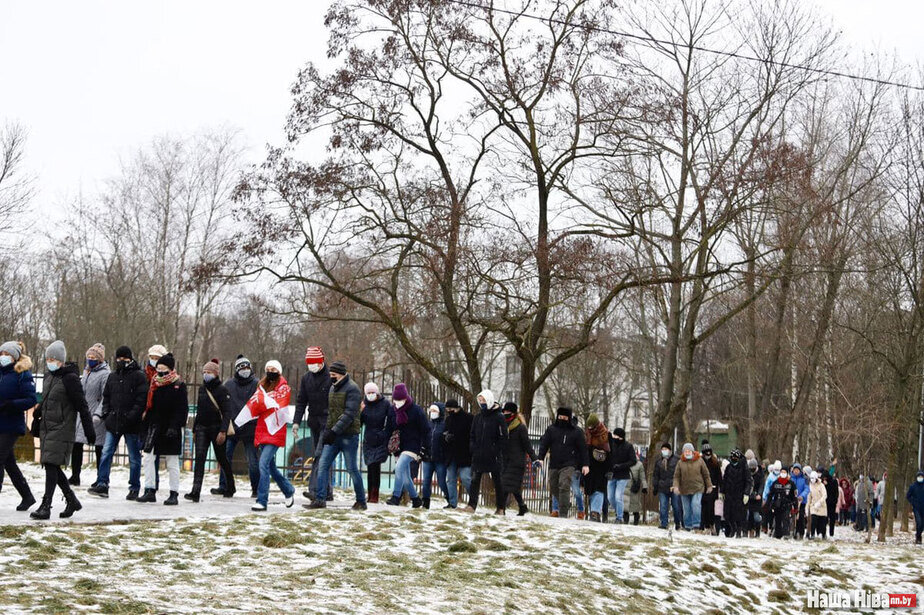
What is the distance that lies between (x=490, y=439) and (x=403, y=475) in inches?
53.7

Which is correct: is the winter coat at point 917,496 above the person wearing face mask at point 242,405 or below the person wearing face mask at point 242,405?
below

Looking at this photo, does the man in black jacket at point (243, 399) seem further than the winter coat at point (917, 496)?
Answer: No

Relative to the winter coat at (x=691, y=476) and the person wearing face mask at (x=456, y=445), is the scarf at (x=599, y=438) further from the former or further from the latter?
the person wearing face mask at (x=456, y=445)

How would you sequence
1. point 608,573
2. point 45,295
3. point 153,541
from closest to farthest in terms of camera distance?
point 153,541
point 608,573
point 45,295

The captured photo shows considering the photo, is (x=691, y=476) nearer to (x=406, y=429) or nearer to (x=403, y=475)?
(x=403, y=475)

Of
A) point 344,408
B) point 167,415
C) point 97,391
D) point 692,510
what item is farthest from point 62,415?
point 692,510

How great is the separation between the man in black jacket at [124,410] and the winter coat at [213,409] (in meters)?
0.75

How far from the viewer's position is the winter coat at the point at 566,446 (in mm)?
18625

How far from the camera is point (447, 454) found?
57.1 ft

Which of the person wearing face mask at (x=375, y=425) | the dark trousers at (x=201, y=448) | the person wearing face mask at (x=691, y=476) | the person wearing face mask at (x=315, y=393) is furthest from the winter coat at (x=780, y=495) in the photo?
the dark trousers at (x=201, y=448)

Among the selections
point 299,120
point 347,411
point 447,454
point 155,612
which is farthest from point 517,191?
point 155,612

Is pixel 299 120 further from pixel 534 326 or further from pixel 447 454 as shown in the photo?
pixel 447 454

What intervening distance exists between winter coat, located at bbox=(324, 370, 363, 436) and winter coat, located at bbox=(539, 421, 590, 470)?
5.10 metres

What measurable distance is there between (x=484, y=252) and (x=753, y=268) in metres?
6.60
